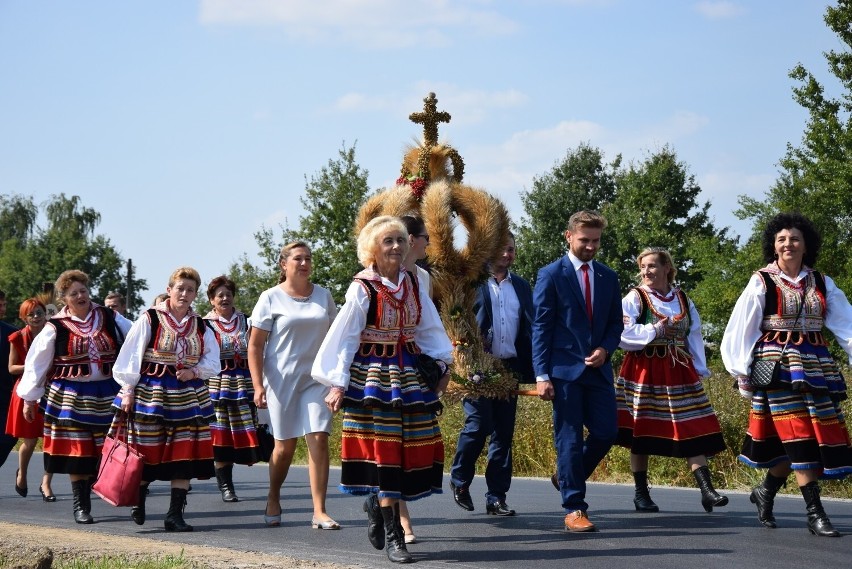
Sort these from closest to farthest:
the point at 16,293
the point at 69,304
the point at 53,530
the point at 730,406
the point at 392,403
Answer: the point at 392,403 < the point at 53,530 < the point at 69,304 < the point at 730,406 < the point at 16,293

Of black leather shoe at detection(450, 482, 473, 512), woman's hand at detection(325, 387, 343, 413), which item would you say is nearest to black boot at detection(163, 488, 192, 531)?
black leather shoe at detection(450, 482, 473, 512)

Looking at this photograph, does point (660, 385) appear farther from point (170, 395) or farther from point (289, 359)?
point (170, 395)

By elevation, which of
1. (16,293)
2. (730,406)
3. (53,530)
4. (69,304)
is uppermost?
(16,293)

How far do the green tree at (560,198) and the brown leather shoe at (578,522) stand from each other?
54.6 metres

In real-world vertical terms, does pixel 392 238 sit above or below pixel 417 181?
below

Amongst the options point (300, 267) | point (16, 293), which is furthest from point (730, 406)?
point (16, 293)

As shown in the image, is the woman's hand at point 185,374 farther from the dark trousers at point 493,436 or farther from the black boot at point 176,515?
the dark trousers at point 493,436

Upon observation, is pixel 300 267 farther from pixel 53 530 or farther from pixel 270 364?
pixel 53 530

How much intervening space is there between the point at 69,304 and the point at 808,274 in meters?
6.01

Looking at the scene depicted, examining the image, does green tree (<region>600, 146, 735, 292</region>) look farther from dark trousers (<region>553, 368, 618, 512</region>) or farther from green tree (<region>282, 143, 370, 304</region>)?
dark trousers (<region>553, 368, 618, 512</region>)

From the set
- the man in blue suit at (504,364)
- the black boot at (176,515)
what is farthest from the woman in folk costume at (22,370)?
the man in blue suit at (504,364)

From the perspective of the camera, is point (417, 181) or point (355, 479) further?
point (417, 181)

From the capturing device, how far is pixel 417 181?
32.2 ft

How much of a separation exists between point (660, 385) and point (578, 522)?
193 cm
